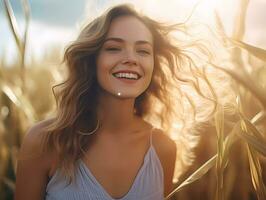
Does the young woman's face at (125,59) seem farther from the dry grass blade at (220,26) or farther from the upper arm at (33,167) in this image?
the dry grass blade at (220,26)

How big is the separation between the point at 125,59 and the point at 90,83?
18cm

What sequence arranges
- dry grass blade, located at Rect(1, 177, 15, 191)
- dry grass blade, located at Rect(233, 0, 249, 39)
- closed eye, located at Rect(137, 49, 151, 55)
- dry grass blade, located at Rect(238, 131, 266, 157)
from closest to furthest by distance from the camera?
1. dry grass blade, located at Rect(238, 131, 266, 157)
2. dry grass blade, located at Rect(233, 0, 249, 39)
3. closed eye, located at Rect(137, 49, 151, 55)
4. dry grass blade, located at Rect(1, 177, 15, 191)

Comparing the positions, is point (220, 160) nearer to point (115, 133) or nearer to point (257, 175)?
point (257, 175)

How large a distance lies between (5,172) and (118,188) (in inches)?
20.8

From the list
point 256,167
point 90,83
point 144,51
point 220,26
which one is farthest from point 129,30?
point 256,167

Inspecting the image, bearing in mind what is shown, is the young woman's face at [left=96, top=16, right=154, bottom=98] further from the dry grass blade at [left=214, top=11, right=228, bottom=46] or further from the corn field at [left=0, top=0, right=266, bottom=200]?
the dry grass blade at [left=214, top=11, right=228, bottom=46]

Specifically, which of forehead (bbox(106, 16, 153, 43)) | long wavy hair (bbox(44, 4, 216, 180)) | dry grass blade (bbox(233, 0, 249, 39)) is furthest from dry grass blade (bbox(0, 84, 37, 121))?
dry grass blade (bbox(233, 0, 249, 39))

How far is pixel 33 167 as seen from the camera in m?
1.29

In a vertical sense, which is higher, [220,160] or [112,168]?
[220,160]

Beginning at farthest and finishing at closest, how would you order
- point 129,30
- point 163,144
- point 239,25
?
1. point 163,144
2. point 129,30
3. point 239,25

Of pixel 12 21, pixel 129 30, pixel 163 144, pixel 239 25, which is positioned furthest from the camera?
pixel 163 144

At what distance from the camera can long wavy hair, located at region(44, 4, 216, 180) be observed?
1.27 m

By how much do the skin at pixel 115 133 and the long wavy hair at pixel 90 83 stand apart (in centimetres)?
3

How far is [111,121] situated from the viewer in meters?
1.34
